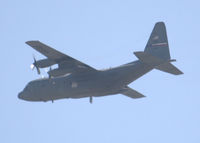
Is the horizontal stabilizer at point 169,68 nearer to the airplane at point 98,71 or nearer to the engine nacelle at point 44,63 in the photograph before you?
the airplane at point 98,71

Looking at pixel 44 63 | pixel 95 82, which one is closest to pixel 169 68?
pixel 95 82

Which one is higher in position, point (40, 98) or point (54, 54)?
point (54, 54)

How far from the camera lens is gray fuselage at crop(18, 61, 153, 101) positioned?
130ft

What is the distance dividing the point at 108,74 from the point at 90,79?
141 centimetres

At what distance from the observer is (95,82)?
40125mm

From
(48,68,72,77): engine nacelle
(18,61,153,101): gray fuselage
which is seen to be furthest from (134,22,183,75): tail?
(48,68,72,77): engine nacelle

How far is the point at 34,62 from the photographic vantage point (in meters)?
41.5

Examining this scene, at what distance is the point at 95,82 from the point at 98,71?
103 cm

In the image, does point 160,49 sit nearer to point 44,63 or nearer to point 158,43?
point 158,43

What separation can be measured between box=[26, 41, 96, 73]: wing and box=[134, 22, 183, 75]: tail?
4.69 metres

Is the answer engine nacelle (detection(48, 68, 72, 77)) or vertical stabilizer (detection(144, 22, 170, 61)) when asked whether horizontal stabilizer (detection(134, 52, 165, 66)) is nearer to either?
vertical stabilizer (detection(144, 22, 170, 61))

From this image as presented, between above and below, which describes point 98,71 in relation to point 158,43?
below

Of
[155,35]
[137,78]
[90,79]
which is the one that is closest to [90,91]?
[90,79]

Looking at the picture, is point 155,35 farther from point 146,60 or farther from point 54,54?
point 54,54
